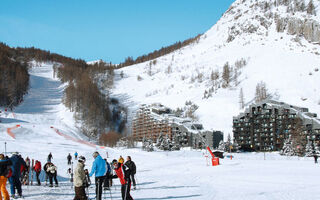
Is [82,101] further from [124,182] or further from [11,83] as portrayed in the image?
[124,182]

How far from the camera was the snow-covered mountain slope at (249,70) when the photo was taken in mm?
117938

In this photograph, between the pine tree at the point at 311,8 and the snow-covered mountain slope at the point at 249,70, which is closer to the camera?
the snow-covered mountain slope at the point at 249,70

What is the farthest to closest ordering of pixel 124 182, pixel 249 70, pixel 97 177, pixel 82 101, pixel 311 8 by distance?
pixel 311 8 < pixel 249 70 < pixel 82 101 < pixel 124 182 < pixel 97 177

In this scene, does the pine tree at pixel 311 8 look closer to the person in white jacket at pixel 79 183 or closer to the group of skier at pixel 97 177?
the group of skier at pixel 97 177

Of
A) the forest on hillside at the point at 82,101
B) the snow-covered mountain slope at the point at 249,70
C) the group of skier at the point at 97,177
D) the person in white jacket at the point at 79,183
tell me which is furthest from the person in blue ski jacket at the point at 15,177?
the snow-covered mountain slope at the point at 249,70

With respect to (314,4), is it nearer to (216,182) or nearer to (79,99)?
(79,99)

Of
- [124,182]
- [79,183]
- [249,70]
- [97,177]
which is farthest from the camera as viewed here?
[249,70]

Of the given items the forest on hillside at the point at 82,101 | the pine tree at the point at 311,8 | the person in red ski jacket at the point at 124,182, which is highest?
the pine tree at the point at 311,8

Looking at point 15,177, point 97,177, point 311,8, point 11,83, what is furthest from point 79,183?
point 311,8

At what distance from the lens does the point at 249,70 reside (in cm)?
14438

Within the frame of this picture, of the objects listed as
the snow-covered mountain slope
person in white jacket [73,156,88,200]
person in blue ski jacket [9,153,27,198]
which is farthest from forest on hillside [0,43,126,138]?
person in white jacket [73,156,88,200]

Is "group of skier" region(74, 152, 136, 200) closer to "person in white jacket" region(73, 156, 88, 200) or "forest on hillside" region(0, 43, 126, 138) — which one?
"person in white jacket" region(73, 156, 88, 200)

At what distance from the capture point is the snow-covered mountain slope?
4643 inches

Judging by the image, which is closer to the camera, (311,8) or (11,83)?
(11,83)
